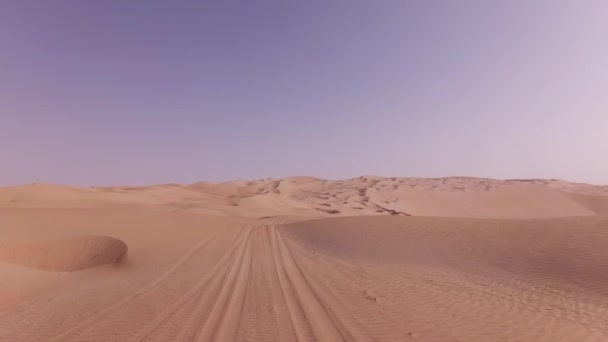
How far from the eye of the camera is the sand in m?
6.08

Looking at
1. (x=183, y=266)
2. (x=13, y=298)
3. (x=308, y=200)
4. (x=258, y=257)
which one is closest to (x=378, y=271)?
(x=258, y=257)

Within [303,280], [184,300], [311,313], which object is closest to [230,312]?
[184,300]

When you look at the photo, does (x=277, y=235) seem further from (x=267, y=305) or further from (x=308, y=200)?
(x=308, y=200)

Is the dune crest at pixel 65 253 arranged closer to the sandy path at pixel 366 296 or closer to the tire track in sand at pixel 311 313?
the sandy path at pixel 366 296

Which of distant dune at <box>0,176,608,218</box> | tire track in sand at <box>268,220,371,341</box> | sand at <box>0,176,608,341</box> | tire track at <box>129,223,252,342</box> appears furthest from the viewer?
distant dune at <box>0,176,608,218</box>

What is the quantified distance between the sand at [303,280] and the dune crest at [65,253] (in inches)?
1.8

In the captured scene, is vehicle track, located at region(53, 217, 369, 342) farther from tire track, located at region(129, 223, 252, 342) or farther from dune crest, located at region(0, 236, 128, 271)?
dune crest, located at region(0, 236, 128, 271)

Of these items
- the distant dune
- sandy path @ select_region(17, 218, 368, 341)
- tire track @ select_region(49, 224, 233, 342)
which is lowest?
tire track @ select_region(49, 224, 233, 342)

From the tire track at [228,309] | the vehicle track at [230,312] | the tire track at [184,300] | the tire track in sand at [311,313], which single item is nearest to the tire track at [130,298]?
the vehicle track at [230,312]

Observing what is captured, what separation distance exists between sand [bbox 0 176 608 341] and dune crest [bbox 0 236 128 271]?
5 cm

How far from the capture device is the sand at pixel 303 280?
608 centimetres

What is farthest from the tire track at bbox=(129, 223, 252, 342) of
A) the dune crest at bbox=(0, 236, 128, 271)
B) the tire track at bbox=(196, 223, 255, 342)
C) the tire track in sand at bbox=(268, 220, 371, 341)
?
the dune crest at bbox=(0, 236, 128, 271)

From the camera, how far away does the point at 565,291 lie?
8898 millimetres

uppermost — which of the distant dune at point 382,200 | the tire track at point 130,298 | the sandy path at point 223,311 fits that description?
the distant dune at point 382,200
